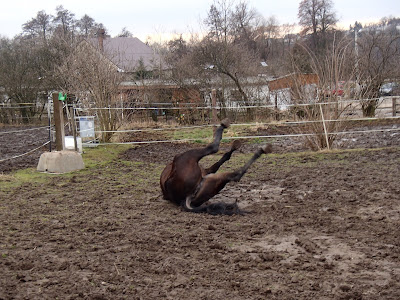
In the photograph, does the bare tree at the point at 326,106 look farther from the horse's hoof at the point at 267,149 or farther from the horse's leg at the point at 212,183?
the horse's leg at the point at 212,183

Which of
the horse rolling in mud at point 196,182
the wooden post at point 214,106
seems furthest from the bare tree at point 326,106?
the horse rolling in mud at point 196,182

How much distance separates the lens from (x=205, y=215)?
433 cm

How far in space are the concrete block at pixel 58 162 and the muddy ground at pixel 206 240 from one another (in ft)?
2.42

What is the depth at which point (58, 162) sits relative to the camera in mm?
7172

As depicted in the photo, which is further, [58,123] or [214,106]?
[214,106]

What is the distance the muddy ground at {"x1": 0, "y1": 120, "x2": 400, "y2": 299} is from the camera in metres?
2.53

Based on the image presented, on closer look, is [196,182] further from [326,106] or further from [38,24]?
[38,24]

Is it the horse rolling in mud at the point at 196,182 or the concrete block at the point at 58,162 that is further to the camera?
the concrete block at the point at 58,162

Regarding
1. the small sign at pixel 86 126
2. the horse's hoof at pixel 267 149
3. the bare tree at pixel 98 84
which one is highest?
the bare tree at pixel 98 84

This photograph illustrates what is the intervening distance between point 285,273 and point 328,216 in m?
1.64

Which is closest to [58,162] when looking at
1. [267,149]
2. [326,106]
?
[267,149]

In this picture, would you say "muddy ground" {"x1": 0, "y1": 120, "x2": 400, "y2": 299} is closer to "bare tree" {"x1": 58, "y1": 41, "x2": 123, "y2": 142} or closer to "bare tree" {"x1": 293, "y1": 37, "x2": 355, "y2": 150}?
"bare tree" {"x1": 293, "y1": 37, "x2": 355, "y2": 150}

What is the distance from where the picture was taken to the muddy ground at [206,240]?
2527 mm

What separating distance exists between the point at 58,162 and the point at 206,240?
14.7 ft
